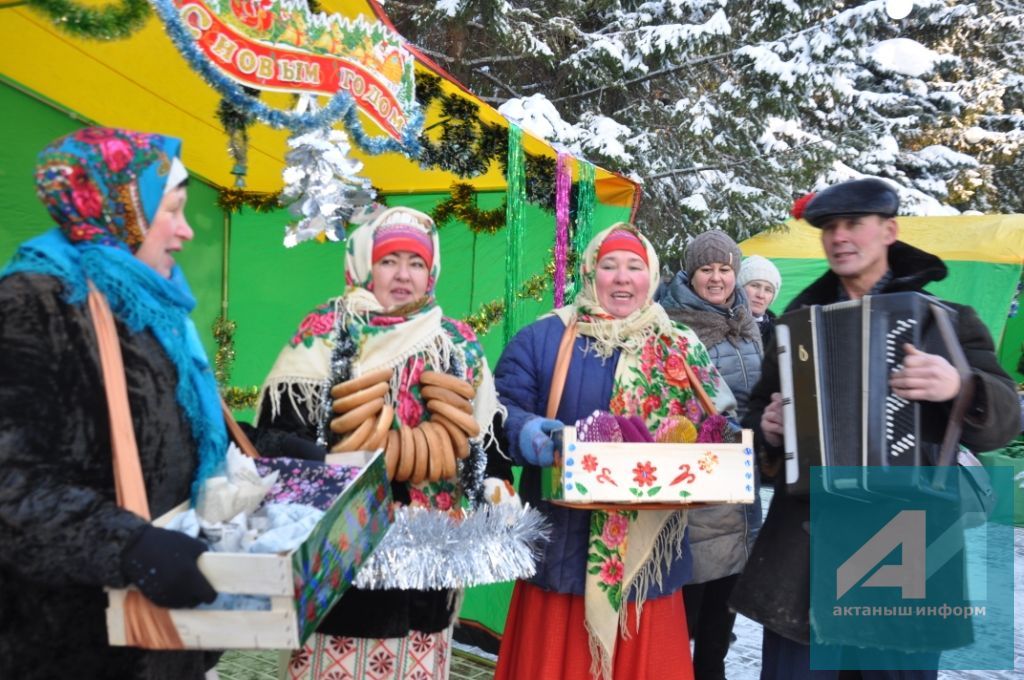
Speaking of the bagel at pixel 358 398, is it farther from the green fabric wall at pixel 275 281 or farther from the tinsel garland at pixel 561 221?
the green fabric wall at pixel 275 281

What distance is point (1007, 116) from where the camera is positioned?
1590 centimetres

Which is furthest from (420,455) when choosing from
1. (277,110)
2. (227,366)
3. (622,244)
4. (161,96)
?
(227,366)

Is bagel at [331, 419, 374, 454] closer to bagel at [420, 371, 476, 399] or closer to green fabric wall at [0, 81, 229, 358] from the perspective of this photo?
bagel at [420, 371, 476, 399]

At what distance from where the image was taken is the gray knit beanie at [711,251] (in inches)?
145

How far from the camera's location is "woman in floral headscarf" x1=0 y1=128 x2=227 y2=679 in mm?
1346

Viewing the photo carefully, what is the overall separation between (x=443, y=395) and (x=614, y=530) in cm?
82

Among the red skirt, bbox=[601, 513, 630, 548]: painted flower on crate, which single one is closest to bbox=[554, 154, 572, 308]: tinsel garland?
bbox=[601, 513, 630, 548]: painted flower on crate

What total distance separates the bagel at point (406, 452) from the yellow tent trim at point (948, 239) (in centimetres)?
806

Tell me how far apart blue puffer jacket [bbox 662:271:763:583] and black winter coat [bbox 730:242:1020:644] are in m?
0.65

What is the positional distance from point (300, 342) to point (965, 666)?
395 centimetres

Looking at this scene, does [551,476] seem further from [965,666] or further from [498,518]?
[965,666]

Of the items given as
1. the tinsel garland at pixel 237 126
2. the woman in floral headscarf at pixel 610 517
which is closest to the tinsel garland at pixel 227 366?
the tinsel garland at pixel 237 126

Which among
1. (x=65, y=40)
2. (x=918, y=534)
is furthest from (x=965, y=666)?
(x=65, y=40)

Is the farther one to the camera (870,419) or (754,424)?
(754,424)
